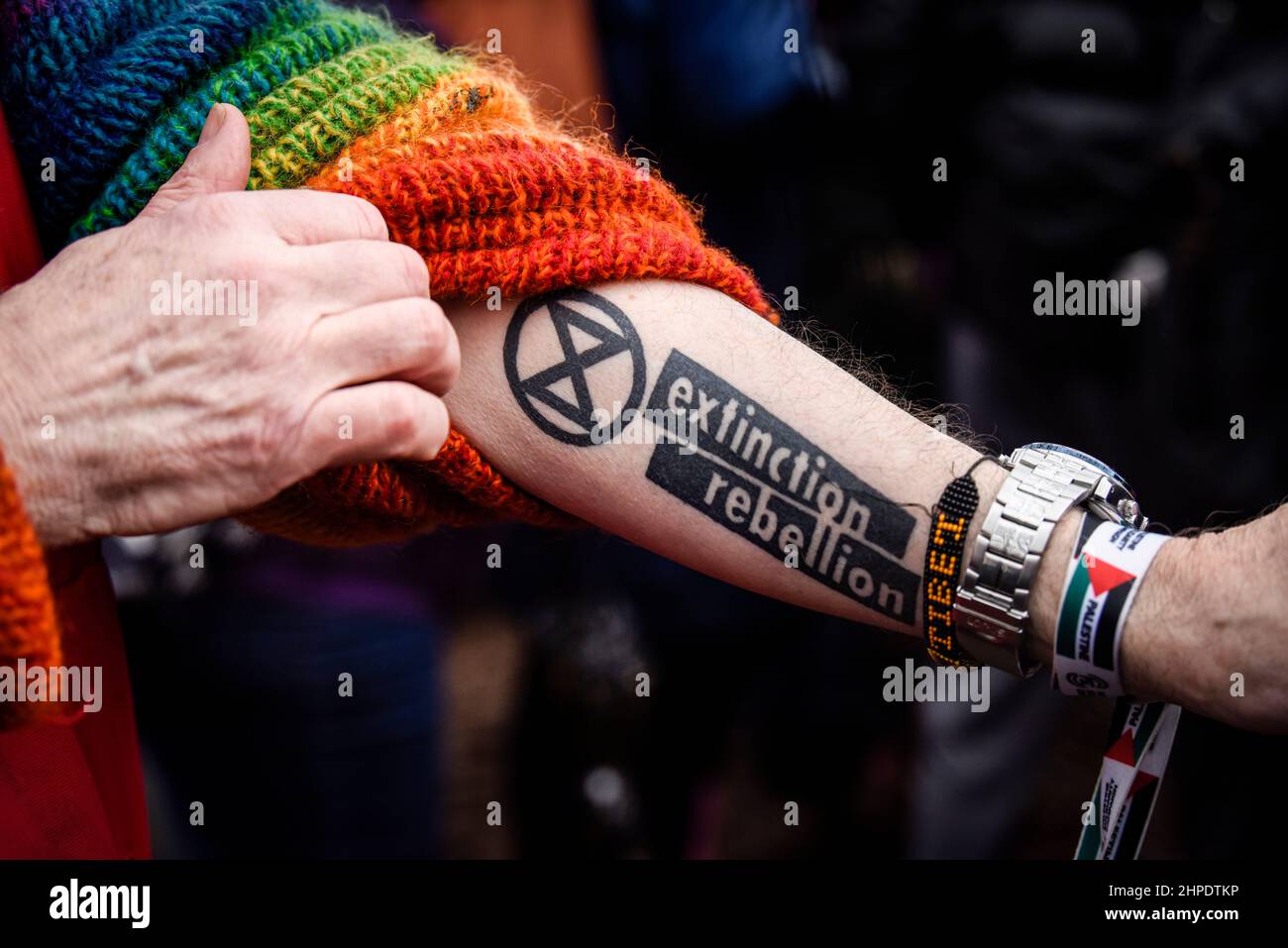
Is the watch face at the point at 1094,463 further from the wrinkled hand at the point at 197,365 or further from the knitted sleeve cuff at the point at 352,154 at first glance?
the wrinkled hand at the point at 197,365

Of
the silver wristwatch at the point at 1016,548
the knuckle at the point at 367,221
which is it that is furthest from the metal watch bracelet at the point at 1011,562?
the knuckle at the point at 367,221

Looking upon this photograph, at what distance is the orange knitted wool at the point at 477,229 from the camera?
56.3 inches

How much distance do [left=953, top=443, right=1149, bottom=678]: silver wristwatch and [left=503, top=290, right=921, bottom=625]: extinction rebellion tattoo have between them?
0.10 meters

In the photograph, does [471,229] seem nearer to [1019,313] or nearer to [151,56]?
[151,56]

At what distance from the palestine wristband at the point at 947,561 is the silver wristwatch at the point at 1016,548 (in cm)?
2

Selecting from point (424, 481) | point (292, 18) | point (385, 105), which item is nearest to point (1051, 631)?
point (424, 481)

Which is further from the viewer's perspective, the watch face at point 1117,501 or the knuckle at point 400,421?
the watch face at point 1117,501

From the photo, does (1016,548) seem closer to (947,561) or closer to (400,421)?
(947,561)

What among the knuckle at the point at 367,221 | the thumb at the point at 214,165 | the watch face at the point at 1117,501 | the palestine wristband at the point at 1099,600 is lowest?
the palestine wristband at the point at 1099,600

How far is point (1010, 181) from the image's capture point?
313cm

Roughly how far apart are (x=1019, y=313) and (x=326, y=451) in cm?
247

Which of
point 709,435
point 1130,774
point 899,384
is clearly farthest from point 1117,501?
point 899,384

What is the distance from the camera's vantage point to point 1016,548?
1433mm

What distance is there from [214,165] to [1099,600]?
50.2 inches
